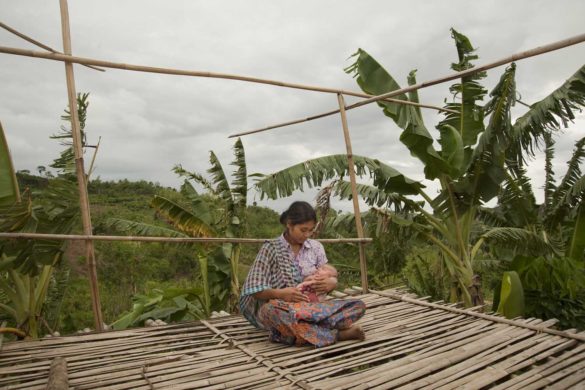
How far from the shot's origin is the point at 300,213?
257 centimetres

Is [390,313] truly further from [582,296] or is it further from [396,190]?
[582,296]

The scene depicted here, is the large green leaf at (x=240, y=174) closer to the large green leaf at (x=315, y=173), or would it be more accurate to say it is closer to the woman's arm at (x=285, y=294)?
the large green leaf at (x=315, y=173)

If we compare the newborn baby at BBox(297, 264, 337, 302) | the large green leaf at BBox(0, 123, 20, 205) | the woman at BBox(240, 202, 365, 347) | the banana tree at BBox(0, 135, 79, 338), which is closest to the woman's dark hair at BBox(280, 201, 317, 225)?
the woman at BBox(240, 202, 365, 347)

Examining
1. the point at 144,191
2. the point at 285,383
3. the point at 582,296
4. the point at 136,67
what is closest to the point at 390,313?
the point at 285,383

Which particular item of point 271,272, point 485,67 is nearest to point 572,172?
point 485,67

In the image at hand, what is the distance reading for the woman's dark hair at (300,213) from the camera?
101 inches

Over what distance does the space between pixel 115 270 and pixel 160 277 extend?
0.92m

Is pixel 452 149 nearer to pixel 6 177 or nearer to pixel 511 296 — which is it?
pixel 511 296

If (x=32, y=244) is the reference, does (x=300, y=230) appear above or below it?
below

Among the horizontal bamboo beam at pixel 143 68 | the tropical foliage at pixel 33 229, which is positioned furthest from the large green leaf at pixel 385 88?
the tropical foliage at pixel 33 229

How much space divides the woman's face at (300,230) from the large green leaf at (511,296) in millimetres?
2402

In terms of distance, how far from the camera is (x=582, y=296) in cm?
508

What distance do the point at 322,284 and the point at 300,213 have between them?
1.35ft

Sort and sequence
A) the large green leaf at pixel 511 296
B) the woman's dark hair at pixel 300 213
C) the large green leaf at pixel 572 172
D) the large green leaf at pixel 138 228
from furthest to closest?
1. the large green leaf at pixel 572 172
2. the large green leaf at pixel 138 228
3. the large green leaf at pixel 511 296
4. the woman's dark hair at pixel 300 213
